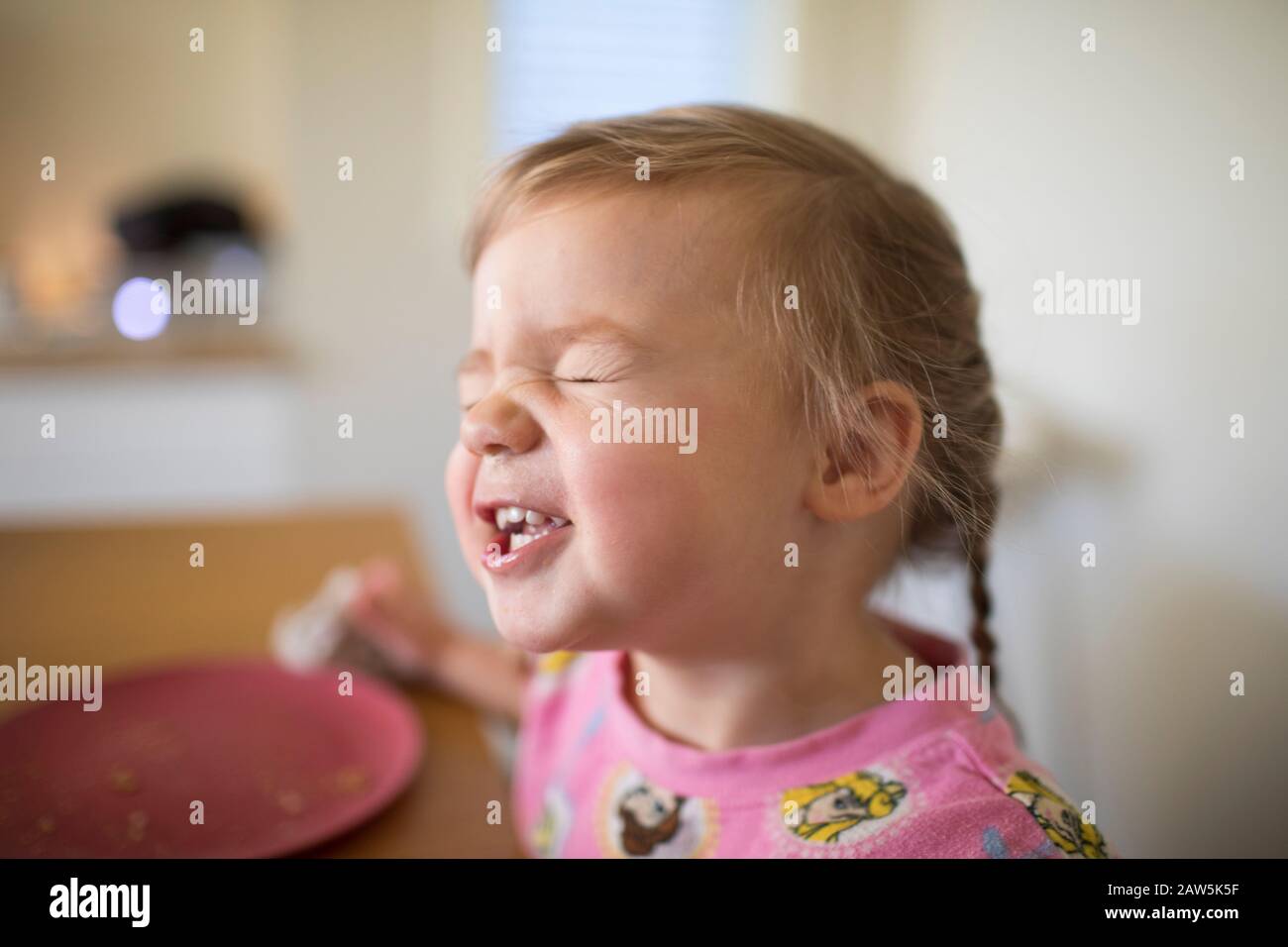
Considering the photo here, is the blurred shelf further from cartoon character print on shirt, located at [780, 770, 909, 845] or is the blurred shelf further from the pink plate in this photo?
cartoon character print on shirt, located at [780, 770, 909, 845]

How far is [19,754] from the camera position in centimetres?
72

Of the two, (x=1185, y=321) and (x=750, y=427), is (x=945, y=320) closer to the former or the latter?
(x=750, y=427)

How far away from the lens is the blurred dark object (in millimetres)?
2379

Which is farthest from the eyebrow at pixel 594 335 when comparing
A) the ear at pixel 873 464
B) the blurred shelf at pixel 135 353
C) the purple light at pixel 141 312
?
the purple light at pixel 141 312

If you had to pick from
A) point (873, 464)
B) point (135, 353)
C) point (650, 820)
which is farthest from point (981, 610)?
point (135, 353)

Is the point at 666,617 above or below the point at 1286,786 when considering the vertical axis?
above

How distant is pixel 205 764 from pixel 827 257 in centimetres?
56

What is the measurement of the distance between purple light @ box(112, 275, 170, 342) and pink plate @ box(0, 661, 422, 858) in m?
1.65

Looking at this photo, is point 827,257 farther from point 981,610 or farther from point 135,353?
point 135,353

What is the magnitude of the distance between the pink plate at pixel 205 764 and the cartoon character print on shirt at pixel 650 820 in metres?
0.15

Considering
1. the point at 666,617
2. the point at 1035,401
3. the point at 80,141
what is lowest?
the point at 666,617

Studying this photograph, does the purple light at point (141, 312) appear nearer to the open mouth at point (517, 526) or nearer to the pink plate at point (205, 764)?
the pink plate at point (205, 764)
